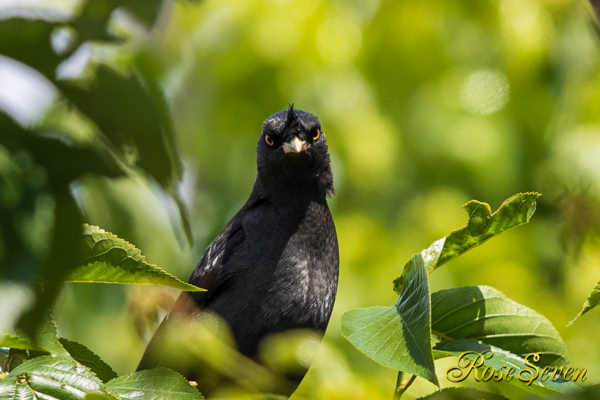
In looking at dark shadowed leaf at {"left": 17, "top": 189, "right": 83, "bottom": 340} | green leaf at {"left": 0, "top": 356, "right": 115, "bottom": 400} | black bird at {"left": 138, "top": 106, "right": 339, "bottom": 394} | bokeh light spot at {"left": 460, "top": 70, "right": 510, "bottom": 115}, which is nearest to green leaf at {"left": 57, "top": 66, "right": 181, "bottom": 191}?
dark shadowed leaf at {"left": 17, "top": 189, "right": 83, "bottom": 340}

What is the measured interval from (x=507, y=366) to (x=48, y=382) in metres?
1.19

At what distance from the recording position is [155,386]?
56.9 inches

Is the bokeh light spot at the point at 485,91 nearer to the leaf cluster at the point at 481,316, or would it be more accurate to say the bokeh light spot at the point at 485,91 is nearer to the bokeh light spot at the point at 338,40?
the bokeh light spot at the point at 338,40

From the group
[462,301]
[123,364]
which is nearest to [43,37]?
[462,301]

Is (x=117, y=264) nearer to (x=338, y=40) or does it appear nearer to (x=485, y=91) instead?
(x=338, y=40)

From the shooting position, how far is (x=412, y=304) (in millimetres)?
1500

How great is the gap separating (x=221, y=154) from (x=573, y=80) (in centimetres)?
435

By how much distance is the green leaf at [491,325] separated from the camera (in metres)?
1.79

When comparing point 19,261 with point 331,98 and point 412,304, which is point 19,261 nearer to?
point 412,304

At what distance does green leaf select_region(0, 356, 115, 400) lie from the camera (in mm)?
1320

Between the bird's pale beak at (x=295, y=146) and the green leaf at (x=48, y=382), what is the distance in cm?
214

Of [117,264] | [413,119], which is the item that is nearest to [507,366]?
[117,264]

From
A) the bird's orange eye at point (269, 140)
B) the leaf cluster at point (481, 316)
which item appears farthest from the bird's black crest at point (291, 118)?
the leaf cluster at point (481, 316)
